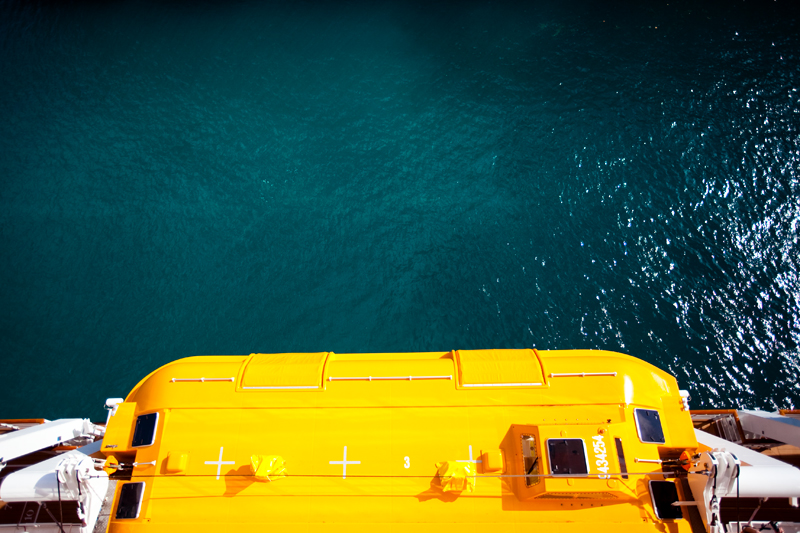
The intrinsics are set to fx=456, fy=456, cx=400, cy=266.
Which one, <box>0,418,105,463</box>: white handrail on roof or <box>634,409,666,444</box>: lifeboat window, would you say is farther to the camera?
<box>0,418,105,463</box>: white handrail on roof

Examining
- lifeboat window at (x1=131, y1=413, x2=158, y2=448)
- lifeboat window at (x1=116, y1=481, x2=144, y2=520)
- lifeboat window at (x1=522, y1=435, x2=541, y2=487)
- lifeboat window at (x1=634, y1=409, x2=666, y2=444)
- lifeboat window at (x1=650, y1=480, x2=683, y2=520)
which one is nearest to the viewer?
lifeboat window at (x1=650, y1=480, x2=683, y2=520)

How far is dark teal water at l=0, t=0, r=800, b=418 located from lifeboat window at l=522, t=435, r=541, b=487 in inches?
298

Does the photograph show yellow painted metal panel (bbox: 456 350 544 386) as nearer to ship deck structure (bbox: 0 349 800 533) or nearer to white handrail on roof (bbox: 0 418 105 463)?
ship deck structure (bbox: 0 349 800 533)

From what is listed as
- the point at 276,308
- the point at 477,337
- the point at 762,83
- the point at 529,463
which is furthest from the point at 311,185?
the point at 762,83

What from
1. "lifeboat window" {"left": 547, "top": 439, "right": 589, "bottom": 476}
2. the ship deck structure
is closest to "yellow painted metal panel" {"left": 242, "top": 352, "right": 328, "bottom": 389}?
the ship deck structure

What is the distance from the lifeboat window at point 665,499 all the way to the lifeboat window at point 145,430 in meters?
8.63

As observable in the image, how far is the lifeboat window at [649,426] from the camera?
788cm

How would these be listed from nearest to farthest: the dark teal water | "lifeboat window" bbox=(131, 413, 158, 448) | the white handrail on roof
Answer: "lifeboat window" bbox=(131, 413, 158, 448) < the white handrail on roof < the dark teal water

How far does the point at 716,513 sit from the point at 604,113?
16.1 meters

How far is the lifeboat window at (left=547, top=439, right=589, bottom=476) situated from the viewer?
23.7 ft

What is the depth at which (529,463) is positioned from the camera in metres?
7.76

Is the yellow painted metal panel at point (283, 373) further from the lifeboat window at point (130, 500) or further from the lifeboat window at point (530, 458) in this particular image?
Result: the lifeboat window at point (530, 458)

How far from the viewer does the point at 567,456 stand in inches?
287

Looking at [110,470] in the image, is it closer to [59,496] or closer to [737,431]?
[59,496]
